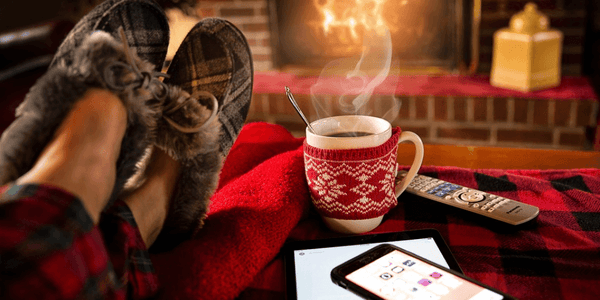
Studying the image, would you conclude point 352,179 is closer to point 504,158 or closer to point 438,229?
point 438,229

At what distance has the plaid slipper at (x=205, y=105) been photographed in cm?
46

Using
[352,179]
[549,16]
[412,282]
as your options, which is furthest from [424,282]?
[549,16]

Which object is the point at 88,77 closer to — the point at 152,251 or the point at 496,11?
the point at 152,251

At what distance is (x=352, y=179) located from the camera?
0.47m

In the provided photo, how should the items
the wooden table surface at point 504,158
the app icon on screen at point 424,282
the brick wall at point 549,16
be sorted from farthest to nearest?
1. the brick wall at point 549,16
2. the wooden table surface at point 504,158
3. the app icon on screen at point 424,282

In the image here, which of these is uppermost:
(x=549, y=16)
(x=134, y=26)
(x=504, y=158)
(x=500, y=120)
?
(x=134, y=26)

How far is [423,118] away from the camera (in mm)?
1552

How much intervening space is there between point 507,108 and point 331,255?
1182 millimetres

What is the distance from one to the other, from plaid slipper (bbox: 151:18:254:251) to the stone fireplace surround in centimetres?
99

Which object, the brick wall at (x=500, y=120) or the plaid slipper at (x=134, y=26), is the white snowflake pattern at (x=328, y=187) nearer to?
the plaid slipper at (x=134, y=26)

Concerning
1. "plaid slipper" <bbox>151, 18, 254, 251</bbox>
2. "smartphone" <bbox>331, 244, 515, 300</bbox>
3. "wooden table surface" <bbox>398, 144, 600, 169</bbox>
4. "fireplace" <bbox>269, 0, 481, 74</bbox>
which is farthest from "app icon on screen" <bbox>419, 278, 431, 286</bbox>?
"fireplace" <bbox>269, 0, 481, 74</bbox>

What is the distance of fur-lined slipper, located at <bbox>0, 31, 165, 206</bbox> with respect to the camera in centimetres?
34

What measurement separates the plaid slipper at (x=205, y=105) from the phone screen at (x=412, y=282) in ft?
0.58

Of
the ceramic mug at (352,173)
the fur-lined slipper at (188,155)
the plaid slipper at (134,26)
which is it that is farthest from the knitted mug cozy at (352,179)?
the plaid slipper at (134,26)
